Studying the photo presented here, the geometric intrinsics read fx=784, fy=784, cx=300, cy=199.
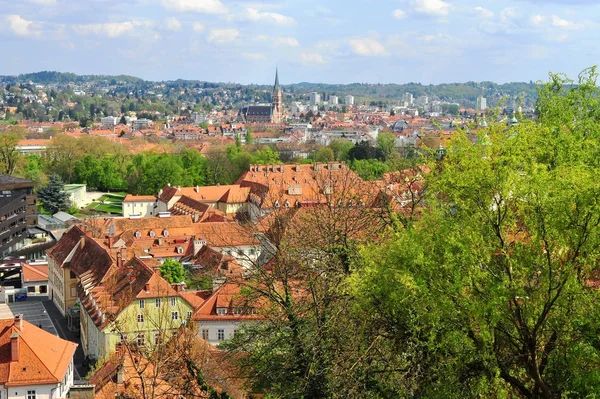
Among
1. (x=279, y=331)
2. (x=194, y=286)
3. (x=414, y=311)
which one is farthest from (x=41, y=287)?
(x=414, y=311)

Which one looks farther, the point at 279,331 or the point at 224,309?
the point at 224,309

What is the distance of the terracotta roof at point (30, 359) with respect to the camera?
21.0m

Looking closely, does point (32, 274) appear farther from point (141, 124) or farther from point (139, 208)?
point (141, 124)

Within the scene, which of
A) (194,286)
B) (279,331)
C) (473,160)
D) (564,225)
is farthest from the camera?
(194,286)

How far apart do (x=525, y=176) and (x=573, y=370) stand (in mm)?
2518

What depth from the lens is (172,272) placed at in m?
32.2

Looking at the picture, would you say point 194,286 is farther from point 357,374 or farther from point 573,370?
point 573,370

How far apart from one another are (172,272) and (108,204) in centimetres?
3866

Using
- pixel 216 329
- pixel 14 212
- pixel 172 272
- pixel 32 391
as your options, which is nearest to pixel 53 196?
pixel 14 212

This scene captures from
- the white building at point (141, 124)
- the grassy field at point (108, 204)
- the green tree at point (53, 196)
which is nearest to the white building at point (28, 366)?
the green tree at point (53, 196)

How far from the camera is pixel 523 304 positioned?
1012 centimetres

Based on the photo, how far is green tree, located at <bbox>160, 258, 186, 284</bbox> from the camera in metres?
31.7

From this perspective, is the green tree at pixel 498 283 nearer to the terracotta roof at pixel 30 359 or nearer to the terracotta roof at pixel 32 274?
the terracotta roof at pixel 30 359

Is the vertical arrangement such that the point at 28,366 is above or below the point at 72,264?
above
